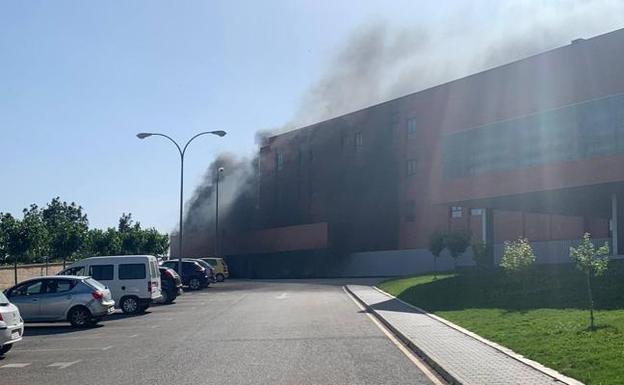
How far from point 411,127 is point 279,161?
2256cm

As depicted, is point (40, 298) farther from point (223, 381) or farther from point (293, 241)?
point (293, 241)

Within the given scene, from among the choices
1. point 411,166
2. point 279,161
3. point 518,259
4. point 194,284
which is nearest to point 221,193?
point 279,161

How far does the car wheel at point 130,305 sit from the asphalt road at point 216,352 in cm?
127

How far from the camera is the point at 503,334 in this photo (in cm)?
1558

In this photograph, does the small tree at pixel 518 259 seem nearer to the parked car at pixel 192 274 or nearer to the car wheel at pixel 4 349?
the car wheel at pixel 4 349

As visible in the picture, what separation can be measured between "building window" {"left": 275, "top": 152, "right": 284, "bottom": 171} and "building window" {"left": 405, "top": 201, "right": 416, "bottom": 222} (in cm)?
2165

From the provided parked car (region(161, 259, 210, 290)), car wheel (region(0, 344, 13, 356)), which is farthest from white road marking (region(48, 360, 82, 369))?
parked car (region(161, 259, 210, 290))

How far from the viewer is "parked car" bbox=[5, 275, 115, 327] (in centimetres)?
2136

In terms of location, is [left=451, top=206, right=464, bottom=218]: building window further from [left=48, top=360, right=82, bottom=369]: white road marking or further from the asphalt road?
[left=48, top=360, right=82, bottom=369]: white road marking

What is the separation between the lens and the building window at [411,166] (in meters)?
68.7

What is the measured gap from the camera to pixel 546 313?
62.2 ft

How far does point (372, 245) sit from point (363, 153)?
8.98 metres

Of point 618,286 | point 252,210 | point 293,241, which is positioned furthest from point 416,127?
point 618,286

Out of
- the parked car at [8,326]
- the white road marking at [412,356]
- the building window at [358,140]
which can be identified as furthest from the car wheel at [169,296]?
the building window at [358,140]
